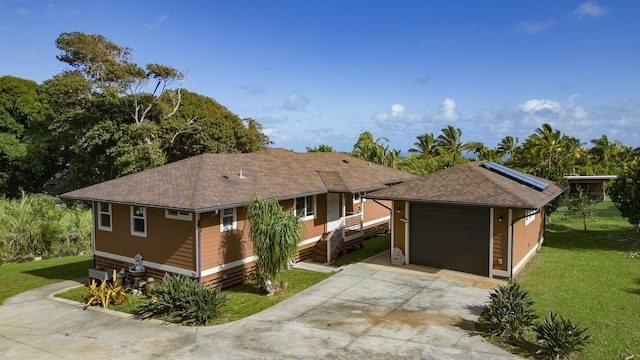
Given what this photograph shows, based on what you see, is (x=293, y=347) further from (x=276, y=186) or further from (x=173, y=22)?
(x=173, y=22)

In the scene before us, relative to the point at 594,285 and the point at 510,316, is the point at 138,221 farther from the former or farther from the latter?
the point at 594,285

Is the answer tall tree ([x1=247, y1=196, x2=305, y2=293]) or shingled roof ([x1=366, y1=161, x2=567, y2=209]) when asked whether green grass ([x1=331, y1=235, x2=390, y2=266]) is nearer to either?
shingled roof ([x1=366, y1=161, x2=567, y2=209])

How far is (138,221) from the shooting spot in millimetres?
14492

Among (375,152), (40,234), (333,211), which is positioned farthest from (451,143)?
(40,234)

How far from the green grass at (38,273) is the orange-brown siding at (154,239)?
2.48 m

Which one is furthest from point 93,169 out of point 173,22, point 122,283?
point 122,283

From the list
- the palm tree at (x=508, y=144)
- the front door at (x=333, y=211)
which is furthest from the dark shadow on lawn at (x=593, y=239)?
the palm tree at (x=508, y=144)

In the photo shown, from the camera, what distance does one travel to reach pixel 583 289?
496 inches

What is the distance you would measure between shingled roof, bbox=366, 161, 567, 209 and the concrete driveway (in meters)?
2.83

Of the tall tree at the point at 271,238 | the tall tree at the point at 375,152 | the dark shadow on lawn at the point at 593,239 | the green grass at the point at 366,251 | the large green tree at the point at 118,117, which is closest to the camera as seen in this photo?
the tall tree at the point at 271,238

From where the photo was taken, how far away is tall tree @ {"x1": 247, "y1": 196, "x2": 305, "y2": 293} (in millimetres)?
12641

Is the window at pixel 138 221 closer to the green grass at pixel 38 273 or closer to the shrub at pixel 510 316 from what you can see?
the green grass at pixel 38 273

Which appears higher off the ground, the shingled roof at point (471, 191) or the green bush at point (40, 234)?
the shingled roof at point (471, 191)

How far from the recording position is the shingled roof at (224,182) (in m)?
13.2
